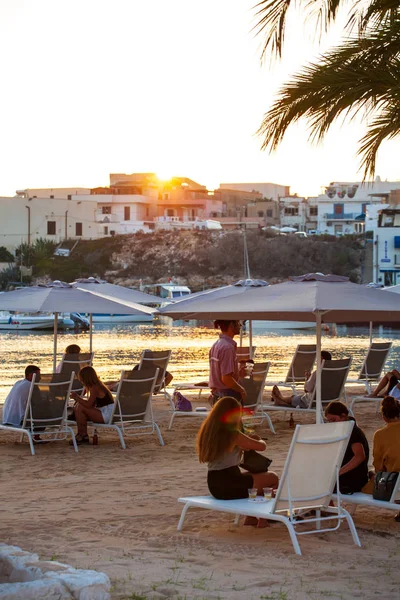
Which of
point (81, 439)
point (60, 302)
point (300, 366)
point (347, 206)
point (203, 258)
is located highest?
point (347, 206)

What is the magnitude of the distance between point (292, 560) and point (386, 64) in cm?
532

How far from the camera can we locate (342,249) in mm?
92188

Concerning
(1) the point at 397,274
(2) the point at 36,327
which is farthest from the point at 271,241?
(2) the point at 36,327

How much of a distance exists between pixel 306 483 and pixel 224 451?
2.05ft

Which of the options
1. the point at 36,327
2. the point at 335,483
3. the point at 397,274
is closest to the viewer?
the point at 335,483

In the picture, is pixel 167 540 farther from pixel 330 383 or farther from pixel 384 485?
pixel 330 383

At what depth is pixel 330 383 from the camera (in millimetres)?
11742

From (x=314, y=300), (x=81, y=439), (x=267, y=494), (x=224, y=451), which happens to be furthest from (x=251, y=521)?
(x=81, y=439)

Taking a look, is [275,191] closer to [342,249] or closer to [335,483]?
[342,249]

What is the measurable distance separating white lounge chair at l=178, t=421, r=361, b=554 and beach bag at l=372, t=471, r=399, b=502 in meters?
0.32

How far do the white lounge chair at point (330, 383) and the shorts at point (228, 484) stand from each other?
513 centimetres

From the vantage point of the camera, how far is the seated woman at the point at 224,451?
6.27m

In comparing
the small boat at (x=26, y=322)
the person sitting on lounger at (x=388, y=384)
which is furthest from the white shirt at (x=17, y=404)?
the small boat at (x=26, y=322)

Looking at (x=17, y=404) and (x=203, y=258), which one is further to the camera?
(x=203, y=258)
